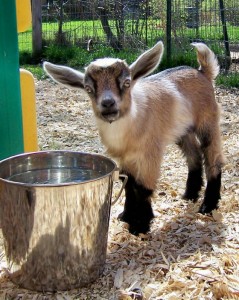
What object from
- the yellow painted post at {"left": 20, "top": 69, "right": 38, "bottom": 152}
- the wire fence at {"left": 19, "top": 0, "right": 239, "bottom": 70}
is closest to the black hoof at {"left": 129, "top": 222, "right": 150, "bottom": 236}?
the yellow painted post at {"left": 20, "top": 69, "right": 38, "bottom": 152}

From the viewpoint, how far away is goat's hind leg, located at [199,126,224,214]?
13.6ft

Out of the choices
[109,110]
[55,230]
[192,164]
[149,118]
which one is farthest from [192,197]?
[55,230]

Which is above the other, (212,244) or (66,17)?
(66,17)

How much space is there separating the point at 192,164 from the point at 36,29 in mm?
7584

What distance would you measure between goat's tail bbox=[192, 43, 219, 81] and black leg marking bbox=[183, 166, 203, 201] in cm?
77

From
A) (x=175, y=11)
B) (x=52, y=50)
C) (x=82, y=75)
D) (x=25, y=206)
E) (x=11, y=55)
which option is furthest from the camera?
(x=52, y=50)

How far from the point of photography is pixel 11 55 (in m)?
3.95

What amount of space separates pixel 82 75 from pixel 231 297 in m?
1.74

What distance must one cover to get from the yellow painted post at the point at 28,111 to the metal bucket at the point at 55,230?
1.28 meters

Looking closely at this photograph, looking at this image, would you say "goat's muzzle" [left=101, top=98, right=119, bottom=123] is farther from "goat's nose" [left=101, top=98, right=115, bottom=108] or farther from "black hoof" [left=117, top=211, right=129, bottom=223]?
"black hoof" [left=117, top=211, right=129, bottom=223]

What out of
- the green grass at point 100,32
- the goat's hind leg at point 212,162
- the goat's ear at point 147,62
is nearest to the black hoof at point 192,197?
the goat's hind leg at point 212,162

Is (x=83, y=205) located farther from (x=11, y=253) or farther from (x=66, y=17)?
(x=66, y=17)

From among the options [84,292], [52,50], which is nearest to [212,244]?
[84,292]

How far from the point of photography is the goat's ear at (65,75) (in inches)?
146
